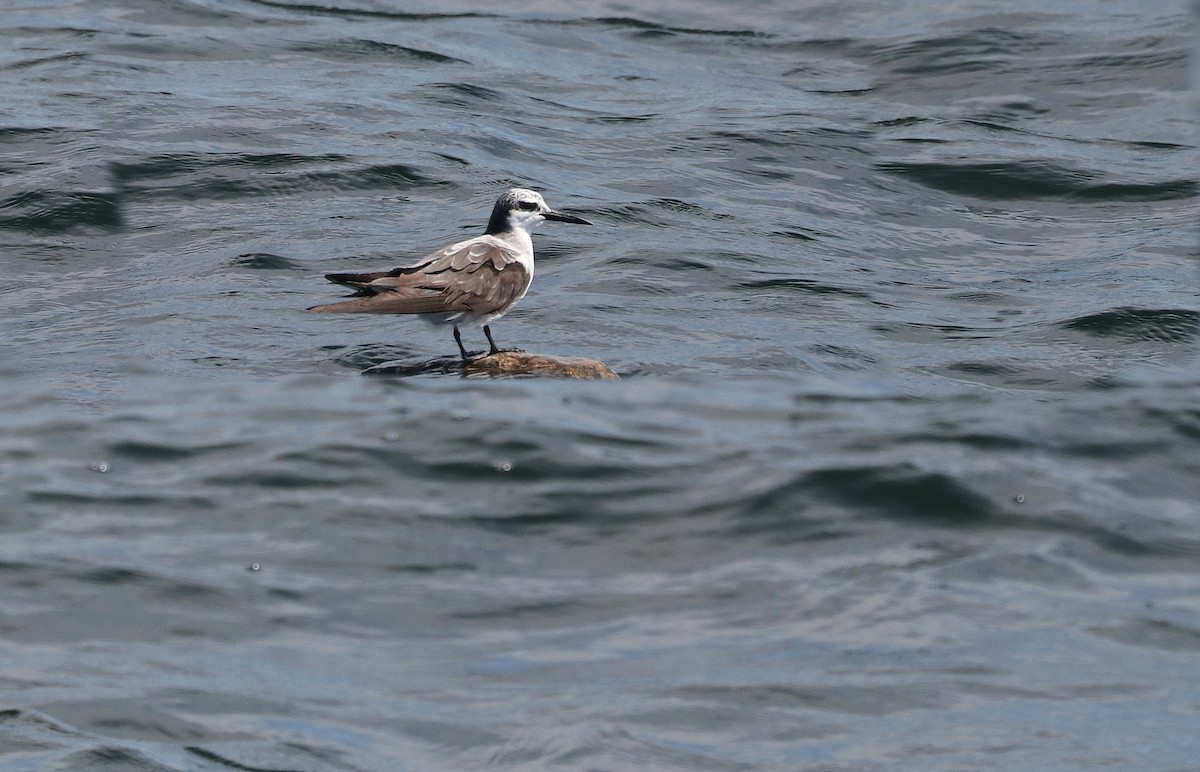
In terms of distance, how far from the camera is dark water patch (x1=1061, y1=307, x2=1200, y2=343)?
1606cm

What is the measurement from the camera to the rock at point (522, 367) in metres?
10.5

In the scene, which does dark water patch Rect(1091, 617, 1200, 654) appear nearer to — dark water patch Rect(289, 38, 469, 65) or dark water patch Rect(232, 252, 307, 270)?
dark water patch Rect(232, 252, 307, 270)

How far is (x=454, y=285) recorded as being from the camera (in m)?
10.9

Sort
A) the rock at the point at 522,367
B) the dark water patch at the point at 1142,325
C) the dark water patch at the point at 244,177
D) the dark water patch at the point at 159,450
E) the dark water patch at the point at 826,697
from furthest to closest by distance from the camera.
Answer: the dark water patch at the point at 244,177
the dark water patch at the point at 1142,325
the rock at the point at 522,367
the dark water patch at the point at 159,450
the dark water patch at the point at 826,697

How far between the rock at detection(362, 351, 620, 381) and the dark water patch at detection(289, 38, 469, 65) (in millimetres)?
16617

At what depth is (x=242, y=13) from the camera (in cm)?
2870

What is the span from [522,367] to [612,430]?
1364 mm

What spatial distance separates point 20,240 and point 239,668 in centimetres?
1251

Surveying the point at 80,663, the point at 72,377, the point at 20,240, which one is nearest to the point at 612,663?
the point at 80,663

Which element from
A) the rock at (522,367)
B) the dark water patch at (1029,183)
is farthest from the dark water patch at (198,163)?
the rock at (522,367)

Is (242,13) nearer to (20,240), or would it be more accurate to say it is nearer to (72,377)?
(20,240)

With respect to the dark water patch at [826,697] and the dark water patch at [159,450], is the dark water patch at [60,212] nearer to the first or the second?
the dark water patch at [159,450]

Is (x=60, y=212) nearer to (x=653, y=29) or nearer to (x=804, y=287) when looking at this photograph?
(x=804, y=287)

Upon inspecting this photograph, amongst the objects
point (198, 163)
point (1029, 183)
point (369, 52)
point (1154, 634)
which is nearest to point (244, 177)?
point (198, 163)
